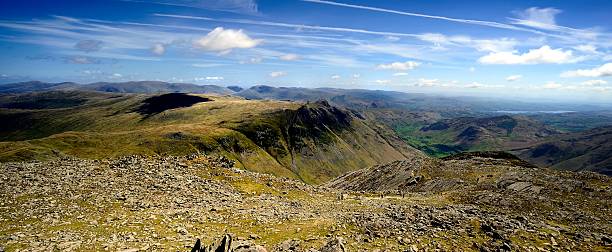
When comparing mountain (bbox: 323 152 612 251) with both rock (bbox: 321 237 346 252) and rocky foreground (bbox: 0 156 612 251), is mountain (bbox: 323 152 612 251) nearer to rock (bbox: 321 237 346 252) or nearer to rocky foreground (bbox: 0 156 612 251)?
rocky foreground (bbox: 0 156 612 251)

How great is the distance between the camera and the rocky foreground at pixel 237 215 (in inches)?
906

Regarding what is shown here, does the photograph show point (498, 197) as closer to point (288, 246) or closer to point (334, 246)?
point (334, 246)

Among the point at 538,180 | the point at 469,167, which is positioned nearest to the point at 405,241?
the point at 538,180

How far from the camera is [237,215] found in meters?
29.4

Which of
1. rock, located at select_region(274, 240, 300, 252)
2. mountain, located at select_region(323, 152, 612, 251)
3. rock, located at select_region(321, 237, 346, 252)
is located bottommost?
mountain, located at select_region(323, 152, 612, 251)

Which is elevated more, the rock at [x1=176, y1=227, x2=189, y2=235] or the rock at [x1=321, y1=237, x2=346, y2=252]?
the rock at [x1=321, y1=237, x2=346, y2=252]

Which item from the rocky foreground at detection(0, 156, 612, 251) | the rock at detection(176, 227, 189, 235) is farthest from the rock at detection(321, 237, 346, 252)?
the rock at detection(176, 227, 189, 235)

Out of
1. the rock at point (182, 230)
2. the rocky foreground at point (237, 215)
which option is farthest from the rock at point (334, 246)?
the rock at point (182, 230)

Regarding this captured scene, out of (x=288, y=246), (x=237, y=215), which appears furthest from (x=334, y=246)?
(x=237, y=215)

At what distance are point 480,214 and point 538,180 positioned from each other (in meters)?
30.2

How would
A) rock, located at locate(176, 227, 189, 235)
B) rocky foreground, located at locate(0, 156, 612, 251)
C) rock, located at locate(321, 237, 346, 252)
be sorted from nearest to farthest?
rock, located at locate(321, 237, 346, 252)
rocky foreground, located at locate(0, 156, 612, 251)
rock, located at locate(176, 227, 189, 235)

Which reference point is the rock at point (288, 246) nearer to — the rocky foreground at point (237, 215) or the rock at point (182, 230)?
the rocky foreground at point (237, 215)

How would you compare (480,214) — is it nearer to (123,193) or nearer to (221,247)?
(221,247)

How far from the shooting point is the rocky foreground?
23000 mm
